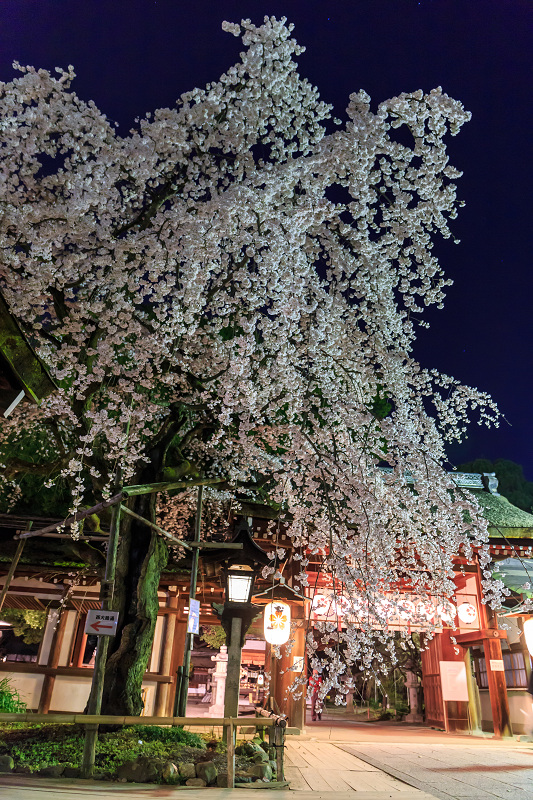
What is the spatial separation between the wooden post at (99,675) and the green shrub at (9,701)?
4.65 m

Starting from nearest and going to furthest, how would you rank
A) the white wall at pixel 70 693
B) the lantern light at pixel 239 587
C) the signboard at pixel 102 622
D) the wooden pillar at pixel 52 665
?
the signboard at pixel 102 622
the lantern light at pixel 239 587
the wooden pillar at pixel 52 665
the white wall at pixel 70 693

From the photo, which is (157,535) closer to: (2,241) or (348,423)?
(348,423)

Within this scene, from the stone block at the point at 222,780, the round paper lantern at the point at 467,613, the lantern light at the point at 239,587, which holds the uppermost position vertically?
the round paper lantern at the point at 467,613

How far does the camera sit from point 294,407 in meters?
7.30

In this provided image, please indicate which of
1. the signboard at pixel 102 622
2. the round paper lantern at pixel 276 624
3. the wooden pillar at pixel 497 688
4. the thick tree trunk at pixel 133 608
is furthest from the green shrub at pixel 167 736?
the wooden pillar at pixel 497 688

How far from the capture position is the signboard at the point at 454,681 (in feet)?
52.1

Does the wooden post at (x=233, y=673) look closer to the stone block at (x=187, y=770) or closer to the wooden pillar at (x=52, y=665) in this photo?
the stone block at (x=187, y=770)

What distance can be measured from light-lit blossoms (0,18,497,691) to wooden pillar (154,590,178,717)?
6.55 m

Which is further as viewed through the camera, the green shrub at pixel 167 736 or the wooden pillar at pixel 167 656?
the wooden pillar at pixel 167 656

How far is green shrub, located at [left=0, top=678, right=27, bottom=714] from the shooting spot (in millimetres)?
10146

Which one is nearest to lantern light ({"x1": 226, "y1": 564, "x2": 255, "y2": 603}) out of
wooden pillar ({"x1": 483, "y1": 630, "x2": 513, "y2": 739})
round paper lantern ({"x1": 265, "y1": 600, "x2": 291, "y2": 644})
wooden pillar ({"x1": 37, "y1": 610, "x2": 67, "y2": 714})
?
round paper lantern ({"x1": 265, "y1": 600, "x2": 291, "y2": 644})

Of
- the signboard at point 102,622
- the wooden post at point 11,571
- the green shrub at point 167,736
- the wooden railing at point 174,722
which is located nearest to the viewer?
the wooden railing at point 174,722

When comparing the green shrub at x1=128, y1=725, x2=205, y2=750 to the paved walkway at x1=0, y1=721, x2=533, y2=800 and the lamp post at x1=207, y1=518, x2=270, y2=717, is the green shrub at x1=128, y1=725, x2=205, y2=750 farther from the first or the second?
the paved walkway at x1=0, y1=721, x2=533, y2=800

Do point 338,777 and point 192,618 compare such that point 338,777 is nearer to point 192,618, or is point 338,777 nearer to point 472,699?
point 192,618
